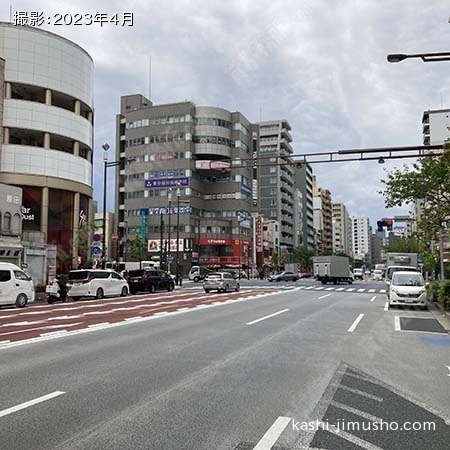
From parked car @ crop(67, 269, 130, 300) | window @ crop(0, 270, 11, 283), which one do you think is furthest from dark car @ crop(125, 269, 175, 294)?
window @ crop(0, 270, 11, 283)

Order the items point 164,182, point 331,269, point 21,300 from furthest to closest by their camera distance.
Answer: point 164,182
point 331,269
point 21,300

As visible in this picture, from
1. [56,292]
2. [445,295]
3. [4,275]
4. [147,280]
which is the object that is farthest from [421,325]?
[147,280]

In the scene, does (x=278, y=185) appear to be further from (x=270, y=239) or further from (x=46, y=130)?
(x=46, y=130)

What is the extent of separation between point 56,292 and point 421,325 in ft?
59.3

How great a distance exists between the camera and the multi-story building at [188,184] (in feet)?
282

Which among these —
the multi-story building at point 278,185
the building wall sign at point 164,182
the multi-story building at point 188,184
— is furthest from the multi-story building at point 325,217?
the building wall sign at point 164,182

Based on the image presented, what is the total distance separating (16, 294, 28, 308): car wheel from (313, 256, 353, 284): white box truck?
39.7m

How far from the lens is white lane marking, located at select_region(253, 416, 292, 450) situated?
182 inches

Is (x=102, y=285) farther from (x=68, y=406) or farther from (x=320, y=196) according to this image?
(x=320, y=196)

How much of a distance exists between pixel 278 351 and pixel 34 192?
1452 inches

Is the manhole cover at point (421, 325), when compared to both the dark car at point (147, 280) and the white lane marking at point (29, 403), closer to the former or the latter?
the white lane marking at point (29, 403)

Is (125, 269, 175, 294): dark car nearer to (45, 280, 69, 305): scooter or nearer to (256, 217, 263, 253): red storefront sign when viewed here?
(45, 280, 69, 305): scooter

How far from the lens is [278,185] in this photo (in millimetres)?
123125

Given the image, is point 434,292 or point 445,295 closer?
point 445,295
